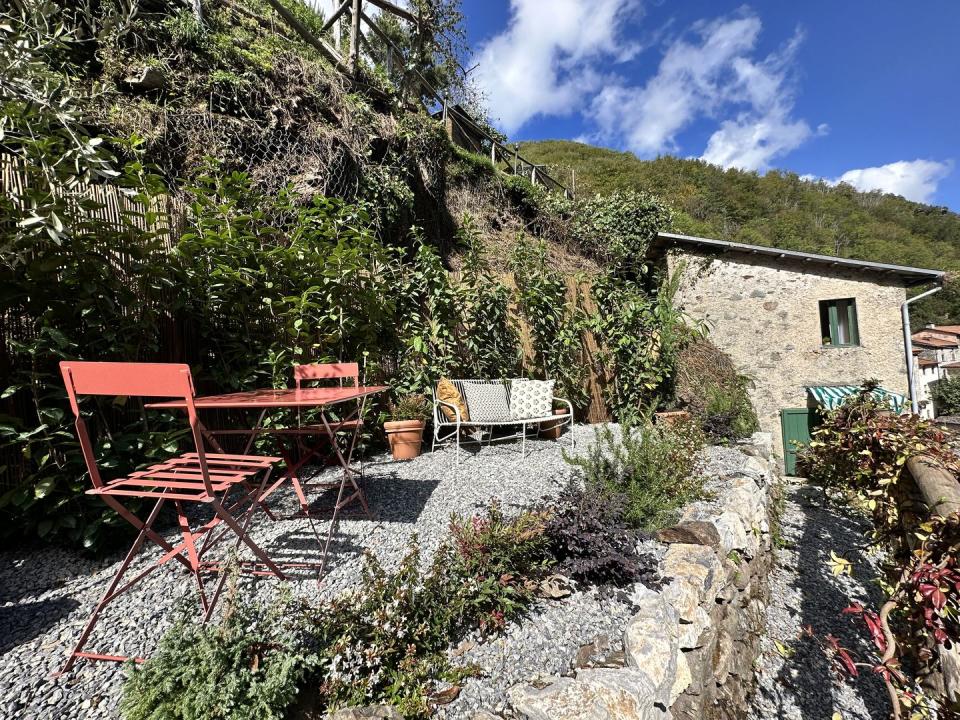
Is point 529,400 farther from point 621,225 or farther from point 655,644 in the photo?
point 621,225

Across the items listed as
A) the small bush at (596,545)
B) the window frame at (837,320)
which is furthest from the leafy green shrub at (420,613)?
the window frame at (837,320)

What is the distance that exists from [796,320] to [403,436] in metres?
9.01

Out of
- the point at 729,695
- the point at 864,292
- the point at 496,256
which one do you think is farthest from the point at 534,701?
the point at 864,292

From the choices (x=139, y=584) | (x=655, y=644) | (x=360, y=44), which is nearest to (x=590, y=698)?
(x=655, y=644)

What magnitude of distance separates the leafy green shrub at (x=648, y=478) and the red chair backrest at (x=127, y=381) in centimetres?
233

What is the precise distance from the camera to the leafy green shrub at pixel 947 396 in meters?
22.2

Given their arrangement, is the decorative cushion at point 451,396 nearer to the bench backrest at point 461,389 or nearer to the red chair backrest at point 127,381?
the bench backrest at point 461,389

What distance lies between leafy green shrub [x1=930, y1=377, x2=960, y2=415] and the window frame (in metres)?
21.2

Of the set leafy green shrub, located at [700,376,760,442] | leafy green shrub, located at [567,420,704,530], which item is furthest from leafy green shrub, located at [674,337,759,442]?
leafy green shrub, located at [567,420,704,530]

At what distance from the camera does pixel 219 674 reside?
1320 millimetres

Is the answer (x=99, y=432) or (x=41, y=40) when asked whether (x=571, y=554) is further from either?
(x=41, y=40)

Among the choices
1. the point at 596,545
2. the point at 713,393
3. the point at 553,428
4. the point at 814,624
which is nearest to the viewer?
the point at 596,545

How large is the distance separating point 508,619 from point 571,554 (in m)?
0.50

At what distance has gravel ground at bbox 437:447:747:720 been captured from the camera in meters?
1.49
